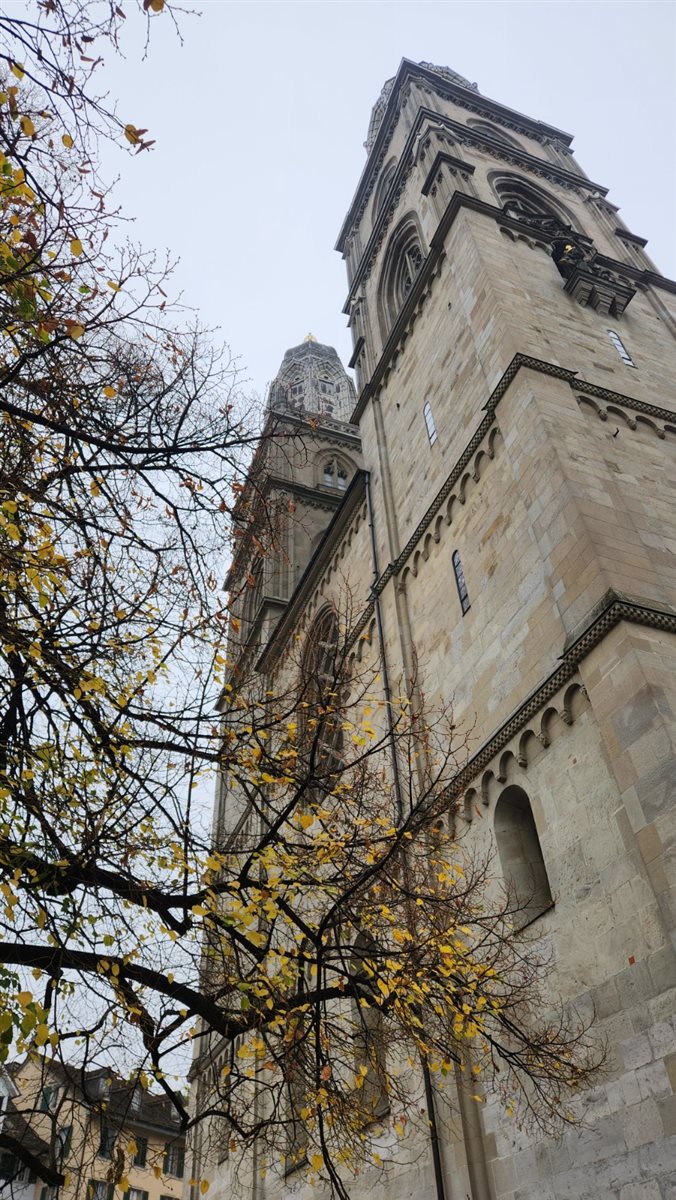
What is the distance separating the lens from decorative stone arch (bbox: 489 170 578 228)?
23.2m

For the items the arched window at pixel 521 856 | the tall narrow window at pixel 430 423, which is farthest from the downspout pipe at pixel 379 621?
the tall narrow window at pixel 430 423

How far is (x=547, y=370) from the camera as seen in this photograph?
1330 centimetres

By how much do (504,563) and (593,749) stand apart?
371cm

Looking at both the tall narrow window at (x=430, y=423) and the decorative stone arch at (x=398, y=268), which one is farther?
the decorative stone arch at (x=398, y=268)

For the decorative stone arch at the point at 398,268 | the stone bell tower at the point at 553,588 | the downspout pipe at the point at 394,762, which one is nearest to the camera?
the stone bell tower at the point at 553,588

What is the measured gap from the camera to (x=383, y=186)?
28484 millimetres

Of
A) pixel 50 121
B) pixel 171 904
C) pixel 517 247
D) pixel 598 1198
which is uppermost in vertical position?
pixel 517 247

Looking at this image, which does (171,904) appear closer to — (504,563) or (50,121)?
(50,121)

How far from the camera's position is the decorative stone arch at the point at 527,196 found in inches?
911

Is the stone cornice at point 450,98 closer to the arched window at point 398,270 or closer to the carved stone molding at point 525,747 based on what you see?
the arched window at point 398,270

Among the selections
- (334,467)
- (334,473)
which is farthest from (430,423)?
(334,467)

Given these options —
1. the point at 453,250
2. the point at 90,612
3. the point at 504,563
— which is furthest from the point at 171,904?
the point at 453,250

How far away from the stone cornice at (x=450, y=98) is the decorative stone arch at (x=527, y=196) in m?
5.72

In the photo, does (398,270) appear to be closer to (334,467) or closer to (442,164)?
(442,164)
